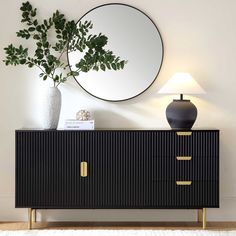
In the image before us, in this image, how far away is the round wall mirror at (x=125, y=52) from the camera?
4266 mm

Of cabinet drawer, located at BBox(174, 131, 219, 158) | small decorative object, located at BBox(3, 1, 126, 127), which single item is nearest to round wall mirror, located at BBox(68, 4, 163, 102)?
small decorative object, located at BBox(3, 1, 126, 127)

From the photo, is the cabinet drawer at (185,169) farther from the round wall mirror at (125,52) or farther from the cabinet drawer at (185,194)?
the round wall mirror at (125,52)

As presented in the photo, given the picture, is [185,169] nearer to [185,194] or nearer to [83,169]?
[185,194]

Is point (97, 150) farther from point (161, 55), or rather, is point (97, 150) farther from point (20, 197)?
point (161, 55)

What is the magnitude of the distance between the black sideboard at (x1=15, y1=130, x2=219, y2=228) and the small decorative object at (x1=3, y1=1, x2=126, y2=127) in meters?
0.42

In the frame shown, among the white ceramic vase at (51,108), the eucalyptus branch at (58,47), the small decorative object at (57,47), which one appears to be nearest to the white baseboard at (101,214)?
the white ceramic vase at (51,108)

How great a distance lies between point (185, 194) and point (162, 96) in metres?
0.80

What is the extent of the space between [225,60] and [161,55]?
50cm

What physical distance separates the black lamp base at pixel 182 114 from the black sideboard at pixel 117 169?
3.7 inches

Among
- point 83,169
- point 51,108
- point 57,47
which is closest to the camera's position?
point 83,169

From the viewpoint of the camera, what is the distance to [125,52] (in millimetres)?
4281

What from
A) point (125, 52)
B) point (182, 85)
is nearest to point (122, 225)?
point (182, 85)

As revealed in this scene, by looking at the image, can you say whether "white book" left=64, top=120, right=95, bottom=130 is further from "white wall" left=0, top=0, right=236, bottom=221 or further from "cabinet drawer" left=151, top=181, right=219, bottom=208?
"cabinet drawer" left=151, top=181, right=219, bottom=208

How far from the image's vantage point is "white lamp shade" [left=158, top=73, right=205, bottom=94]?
409 centimetres
